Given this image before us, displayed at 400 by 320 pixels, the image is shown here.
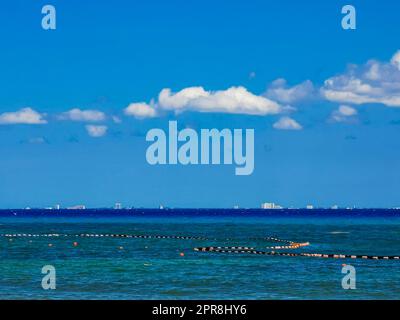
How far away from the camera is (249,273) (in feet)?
206

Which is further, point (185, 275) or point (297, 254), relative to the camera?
point (297, 254)

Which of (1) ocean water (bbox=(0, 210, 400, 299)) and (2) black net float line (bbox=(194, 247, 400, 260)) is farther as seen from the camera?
(2) black net float line (bbox=(194, 247, 400, 260))

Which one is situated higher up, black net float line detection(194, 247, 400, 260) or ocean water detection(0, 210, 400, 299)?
black net float line detection(194, 247, 400, 260)

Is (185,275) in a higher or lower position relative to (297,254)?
lower

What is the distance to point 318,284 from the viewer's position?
55906 millimetres

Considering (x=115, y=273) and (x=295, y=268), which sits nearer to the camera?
(x=115, y=273)

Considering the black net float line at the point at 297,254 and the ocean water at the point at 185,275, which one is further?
the black net float line at the point at 297,254

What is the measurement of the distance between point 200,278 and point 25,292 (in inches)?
547

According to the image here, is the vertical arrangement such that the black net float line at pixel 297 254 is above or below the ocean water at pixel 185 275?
above
